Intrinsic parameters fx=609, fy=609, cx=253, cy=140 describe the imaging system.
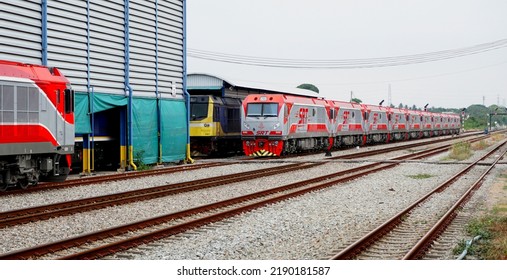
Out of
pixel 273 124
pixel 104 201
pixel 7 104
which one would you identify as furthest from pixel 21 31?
pixel 273 124

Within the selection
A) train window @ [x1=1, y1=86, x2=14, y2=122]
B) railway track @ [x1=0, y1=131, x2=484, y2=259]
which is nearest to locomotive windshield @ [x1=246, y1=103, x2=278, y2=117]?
railway track @ [x1=0, y1=131, x2=484, y2=259]

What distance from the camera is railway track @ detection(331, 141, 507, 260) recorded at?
904 centimetres

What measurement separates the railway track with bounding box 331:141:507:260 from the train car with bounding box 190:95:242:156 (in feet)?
57.6

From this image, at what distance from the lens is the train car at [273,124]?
1206 inches

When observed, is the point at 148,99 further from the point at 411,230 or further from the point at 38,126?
the point at 411,230

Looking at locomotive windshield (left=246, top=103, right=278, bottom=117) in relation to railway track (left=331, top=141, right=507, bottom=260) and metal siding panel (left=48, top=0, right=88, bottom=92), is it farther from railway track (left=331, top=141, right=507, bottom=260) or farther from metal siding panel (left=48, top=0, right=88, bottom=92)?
railway track (left=331, top=141, right=507, bottom=260)

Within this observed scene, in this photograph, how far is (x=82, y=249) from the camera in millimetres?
9422

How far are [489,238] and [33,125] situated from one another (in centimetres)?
1166

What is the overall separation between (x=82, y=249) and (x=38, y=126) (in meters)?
7.84

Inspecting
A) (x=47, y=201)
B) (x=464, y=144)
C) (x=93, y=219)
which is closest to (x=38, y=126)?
(x=47, y=201)

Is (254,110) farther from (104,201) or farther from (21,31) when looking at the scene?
(104,201)

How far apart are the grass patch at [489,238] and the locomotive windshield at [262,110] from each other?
1897cm

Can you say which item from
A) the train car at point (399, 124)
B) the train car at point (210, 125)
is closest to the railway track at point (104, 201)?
the train car at point (210, 125)

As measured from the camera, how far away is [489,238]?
394 inches
